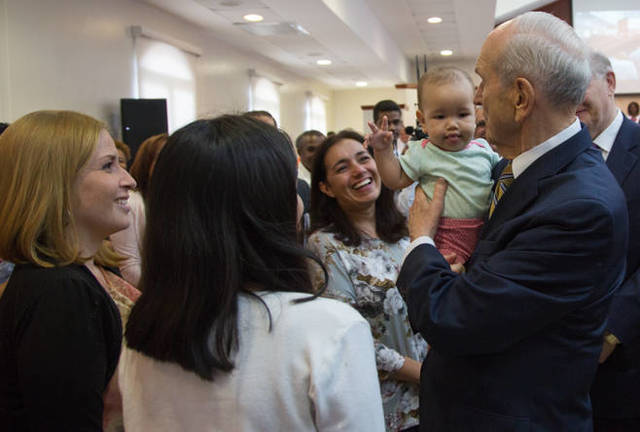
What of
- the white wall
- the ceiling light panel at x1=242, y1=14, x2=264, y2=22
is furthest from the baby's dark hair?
the ceiling light panel at x1=242, y1=14, x2=264, y2=22

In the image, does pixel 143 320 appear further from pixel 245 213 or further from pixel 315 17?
pixel 315 17

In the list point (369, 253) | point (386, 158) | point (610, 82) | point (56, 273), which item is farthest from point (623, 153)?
point (56, 273)

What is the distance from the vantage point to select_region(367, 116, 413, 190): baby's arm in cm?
199

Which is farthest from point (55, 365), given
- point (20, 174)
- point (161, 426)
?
point (20, 174)

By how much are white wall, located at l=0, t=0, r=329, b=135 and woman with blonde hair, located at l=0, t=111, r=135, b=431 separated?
13.2ft

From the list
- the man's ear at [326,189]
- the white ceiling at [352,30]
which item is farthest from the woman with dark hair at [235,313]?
the white ceiling at [352,30]

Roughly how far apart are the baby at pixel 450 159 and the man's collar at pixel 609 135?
40 centimetres

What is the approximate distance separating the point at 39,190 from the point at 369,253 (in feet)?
3.85

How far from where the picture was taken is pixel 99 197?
1.63 metres

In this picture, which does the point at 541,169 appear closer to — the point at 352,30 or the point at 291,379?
the point at 291,379

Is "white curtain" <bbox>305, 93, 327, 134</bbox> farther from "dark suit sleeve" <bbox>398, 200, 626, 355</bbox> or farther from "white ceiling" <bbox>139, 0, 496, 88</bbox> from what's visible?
"dark suit sleeve" <bbox>398, 200, 626, 355</bbox>

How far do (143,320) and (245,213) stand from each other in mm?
272

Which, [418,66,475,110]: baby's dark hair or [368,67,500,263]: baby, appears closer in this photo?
[368,67,500,263]: baby

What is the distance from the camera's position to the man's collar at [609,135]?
6.81 ft
